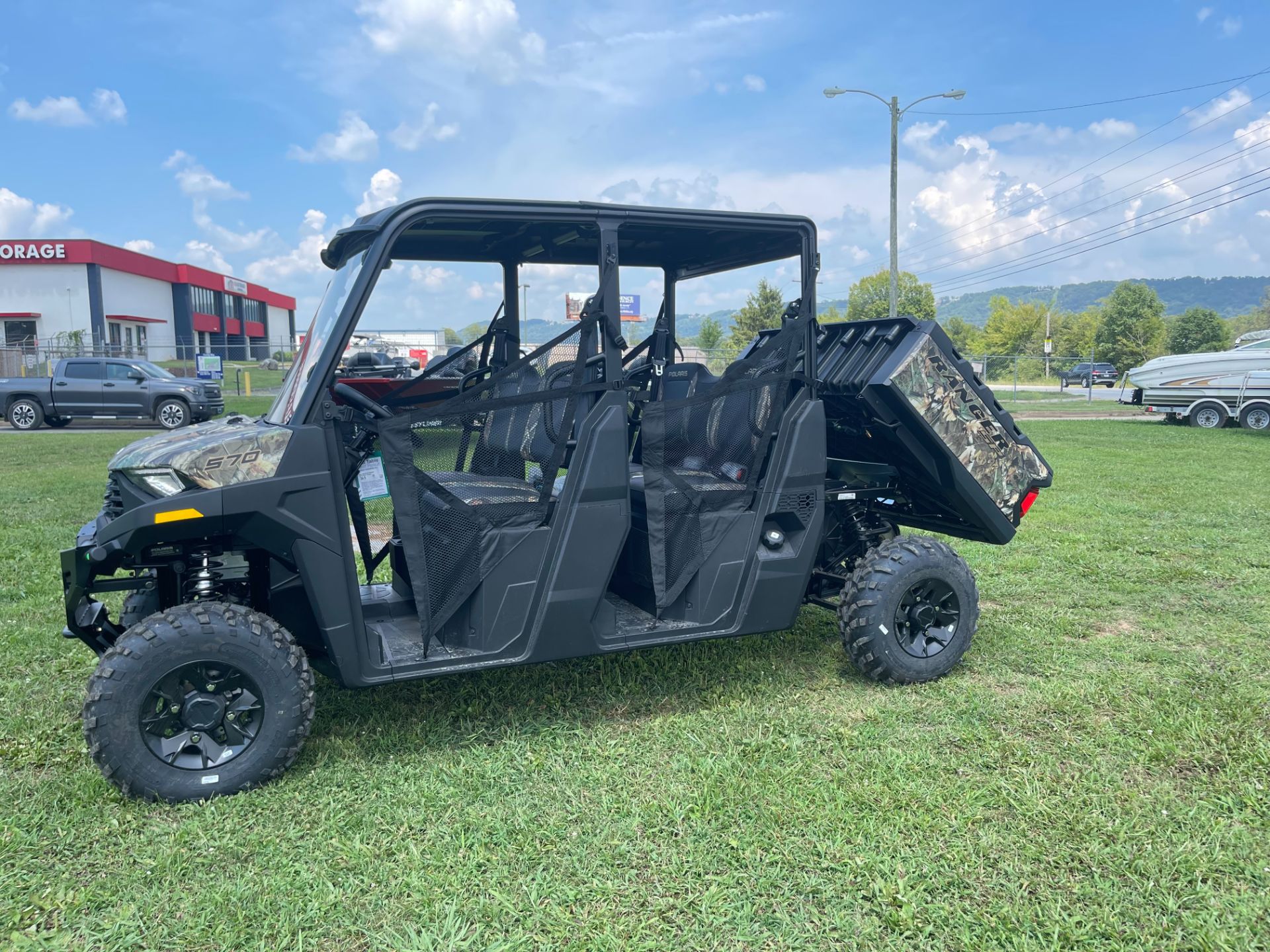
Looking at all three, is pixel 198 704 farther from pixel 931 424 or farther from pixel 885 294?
pixel 885 294

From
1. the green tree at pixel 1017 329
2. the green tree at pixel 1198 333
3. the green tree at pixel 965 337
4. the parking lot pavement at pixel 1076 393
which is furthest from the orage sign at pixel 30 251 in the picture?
the green tree at pixel 1017 329

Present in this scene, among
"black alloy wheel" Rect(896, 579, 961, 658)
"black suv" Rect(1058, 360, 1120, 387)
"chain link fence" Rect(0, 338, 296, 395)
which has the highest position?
"chain link fence" Rect(0, 338, 296, 395)

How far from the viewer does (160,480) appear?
340 centimetres

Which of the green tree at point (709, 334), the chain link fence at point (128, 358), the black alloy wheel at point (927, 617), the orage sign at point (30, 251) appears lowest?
the black alloy wheel at point (927, 617)

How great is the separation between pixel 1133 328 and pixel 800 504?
64597mm

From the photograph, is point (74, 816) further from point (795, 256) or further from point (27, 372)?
point (27, 372)

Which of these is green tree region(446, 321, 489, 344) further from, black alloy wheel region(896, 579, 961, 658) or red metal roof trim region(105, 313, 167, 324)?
red metal roof trim region(105, 313, 167, 324)

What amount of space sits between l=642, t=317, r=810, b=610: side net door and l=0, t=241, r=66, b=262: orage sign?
167 ft

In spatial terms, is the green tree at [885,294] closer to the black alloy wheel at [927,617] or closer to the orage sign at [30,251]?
the orage sign at [30,251]

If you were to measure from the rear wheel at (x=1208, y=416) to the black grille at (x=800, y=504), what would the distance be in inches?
776

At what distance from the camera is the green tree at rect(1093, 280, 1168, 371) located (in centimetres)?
5975

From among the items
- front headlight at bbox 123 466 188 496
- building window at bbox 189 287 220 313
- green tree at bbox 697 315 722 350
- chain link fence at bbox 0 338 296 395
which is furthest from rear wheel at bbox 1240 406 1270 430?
building window at bbox 189 287 220 313

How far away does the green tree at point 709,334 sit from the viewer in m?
5.16

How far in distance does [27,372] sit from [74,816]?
3546 centimetres
